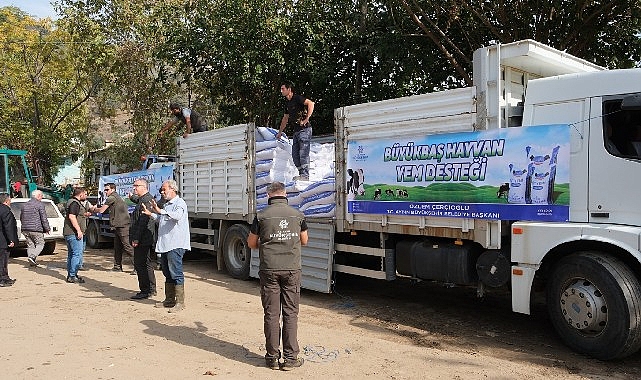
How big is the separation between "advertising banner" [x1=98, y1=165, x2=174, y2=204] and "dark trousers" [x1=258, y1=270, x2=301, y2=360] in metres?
6.88

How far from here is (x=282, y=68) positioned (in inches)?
564

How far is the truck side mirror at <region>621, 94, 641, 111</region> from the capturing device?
5289 millimetres

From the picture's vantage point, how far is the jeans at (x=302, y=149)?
884 centimetres

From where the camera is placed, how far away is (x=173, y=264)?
7332 mm

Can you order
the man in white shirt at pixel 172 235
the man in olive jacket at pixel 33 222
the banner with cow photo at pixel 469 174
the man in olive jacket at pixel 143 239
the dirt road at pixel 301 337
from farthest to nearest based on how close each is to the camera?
the man in olive jacket at pixel 33 222 < the man in olive jacket at pixel 143 239 < the man in white shirt at pixel 172 235 < the banner with cow photo at pixel 469 174 < the dirt road at pixel 301 337

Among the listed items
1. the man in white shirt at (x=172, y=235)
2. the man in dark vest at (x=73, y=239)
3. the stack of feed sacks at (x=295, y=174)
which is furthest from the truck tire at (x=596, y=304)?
the man in dark vest at (x=73, y=239)

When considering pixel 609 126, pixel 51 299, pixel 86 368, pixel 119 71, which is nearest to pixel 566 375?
pixel 609 126

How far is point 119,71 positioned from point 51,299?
1388 centimetres

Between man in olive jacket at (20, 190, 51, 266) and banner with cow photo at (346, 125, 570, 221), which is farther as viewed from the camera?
man in olive jacket at (20, 190, 51, 266)

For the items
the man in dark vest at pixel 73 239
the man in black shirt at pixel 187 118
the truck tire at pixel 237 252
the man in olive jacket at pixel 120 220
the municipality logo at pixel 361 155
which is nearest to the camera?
the municipality logo at pixel 361 155

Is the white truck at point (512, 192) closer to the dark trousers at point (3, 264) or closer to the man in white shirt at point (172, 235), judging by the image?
the man in white shirt at point (172, 235)

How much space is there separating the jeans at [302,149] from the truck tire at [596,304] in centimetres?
433

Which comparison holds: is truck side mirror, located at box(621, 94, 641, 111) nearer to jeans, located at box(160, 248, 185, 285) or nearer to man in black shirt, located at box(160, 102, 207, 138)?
jeans, located at box(160, 248, 185, 285)

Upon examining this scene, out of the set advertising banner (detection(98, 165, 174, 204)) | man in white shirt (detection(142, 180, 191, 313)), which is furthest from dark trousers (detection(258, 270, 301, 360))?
advertising banner (detection(98, 165, 174, 204))
